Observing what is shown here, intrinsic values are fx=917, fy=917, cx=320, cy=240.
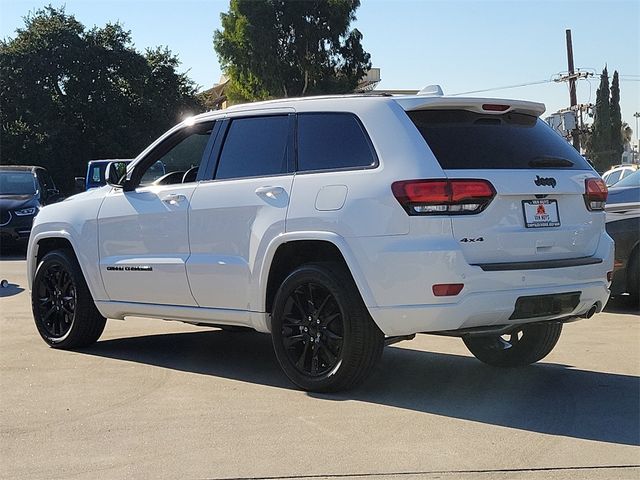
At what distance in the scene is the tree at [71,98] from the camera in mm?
38188

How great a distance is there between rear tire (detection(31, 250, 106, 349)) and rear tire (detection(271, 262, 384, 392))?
218 centimetres

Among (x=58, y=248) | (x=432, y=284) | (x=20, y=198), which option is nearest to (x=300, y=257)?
(x=432, y=284)

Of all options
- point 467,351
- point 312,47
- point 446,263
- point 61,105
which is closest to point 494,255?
point 446,263

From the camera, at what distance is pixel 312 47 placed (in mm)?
46875

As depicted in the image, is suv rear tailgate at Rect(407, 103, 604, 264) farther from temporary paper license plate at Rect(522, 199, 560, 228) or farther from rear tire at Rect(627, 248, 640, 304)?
rear tire at Rect(627, 248, 640, 304)

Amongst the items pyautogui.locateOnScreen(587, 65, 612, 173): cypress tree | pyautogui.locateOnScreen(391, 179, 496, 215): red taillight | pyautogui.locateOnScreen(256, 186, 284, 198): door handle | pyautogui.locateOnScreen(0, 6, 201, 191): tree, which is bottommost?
pyautogui.locateOnScreen(587, 65, 612, 173): cypress tree

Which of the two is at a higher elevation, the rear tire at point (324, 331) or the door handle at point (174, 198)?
the door handle at point (174, 198)

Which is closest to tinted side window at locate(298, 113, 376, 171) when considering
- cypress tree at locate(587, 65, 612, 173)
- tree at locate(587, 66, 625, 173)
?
tree at locate(587, 66, 625, 173)

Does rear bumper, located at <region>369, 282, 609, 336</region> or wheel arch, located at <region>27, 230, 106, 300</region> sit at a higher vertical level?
wheel arch, located at <region>27, 230, 106, 300</region>

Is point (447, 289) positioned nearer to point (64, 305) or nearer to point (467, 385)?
point (467, 385)

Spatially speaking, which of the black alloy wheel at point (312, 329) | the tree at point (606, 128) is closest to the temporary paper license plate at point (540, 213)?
the black alloy wheel at point (312, 329)

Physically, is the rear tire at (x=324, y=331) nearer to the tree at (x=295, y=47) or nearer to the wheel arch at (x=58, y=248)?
the wheel arch at (x=58, y=248)

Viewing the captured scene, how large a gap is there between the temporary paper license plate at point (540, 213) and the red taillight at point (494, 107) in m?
0.67

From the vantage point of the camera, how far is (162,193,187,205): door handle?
654 cm
